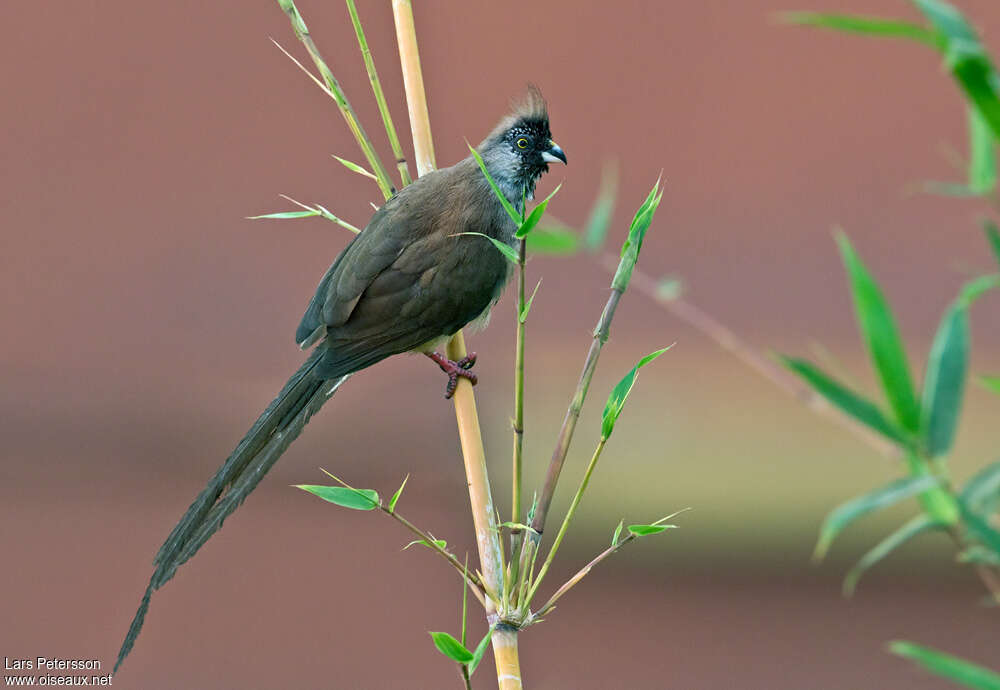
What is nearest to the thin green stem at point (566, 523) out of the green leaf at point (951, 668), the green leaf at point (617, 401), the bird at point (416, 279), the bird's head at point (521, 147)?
the green leaf at point (617, 401)

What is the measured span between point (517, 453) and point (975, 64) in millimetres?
674

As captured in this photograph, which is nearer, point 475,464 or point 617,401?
point 617,401

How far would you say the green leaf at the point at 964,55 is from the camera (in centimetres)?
45

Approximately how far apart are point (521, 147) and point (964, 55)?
181 cm

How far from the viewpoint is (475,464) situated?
1.28 metres

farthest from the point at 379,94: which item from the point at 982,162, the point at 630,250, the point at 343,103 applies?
the point at 982,162

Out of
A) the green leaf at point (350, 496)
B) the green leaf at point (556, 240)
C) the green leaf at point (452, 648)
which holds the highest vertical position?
the green leaf at point (556, 240)

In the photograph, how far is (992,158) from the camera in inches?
23.0

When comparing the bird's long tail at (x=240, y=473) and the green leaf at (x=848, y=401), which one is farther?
the bird's long tail at (x=240, y=473)

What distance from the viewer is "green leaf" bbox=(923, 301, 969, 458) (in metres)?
0.52

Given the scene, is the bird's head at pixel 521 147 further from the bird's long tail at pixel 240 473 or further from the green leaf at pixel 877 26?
the green leaf at pixel 877 26

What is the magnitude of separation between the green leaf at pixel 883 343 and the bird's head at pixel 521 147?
5.54ft

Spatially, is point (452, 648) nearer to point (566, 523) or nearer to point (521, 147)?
point (566, 523)

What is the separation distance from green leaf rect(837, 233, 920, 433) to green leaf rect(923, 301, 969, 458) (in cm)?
1
